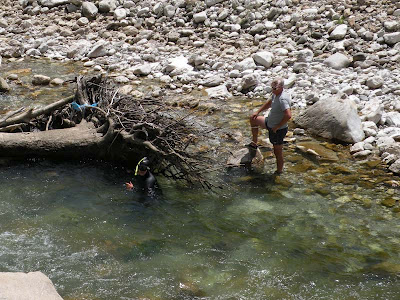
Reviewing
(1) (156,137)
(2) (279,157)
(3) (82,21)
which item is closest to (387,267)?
(2) (279,157)

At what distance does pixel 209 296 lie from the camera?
6.53 meters

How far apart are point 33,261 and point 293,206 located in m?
4.74

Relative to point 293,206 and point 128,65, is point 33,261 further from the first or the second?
point 128,65

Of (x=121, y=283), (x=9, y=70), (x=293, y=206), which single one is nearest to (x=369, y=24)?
(x=293, y=206)

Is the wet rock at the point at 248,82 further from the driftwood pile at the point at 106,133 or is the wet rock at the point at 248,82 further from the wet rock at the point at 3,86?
the wet rock at the point at 3,86

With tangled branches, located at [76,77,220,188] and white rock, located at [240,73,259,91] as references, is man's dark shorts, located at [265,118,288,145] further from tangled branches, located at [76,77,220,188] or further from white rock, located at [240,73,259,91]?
white rock, located at [240,73,259,91]

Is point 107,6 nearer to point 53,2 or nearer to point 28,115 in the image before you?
point 53,2

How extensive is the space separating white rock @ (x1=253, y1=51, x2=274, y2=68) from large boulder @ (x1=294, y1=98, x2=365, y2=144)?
3.81m

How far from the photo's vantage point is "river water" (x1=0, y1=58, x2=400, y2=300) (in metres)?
6.80

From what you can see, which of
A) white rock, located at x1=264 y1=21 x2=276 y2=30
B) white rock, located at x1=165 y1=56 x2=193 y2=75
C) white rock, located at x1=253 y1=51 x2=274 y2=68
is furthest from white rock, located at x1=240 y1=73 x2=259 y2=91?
white rock, located at x1=264 y1=21 x2=276 y2=30

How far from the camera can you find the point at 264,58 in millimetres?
16047

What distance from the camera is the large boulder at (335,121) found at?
11727mm

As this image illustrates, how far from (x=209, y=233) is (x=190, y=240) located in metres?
0.40

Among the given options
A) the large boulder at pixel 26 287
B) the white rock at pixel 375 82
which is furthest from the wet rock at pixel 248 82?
the large boulder at pixel 26 287
